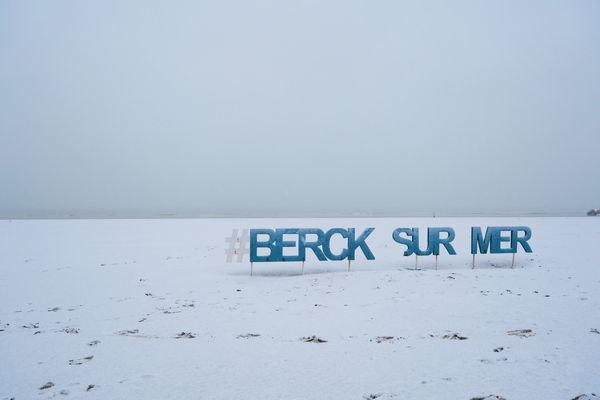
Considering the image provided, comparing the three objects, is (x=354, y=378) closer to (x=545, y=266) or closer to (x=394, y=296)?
(x=394, y=296)

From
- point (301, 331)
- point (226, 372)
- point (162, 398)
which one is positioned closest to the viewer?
point (162, 398)

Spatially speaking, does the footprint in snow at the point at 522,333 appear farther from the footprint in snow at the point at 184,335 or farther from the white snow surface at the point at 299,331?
the footprint in snow at the point at 184,335

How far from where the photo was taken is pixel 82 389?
447cm

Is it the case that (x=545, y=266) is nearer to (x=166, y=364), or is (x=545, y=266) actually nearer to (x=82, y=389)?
(x=166, y=364)

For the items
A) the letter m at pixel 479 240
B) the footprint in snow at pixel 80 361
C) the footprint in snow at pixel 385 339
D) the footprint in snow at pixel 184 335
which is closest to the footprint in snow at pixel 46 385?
the footprint in snow at pixel 80 361

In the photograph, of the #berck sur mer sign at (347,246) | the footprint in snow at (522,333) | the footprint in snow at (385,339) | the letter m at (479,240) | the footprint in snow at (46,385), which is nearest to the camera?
the footprint in snow at (46,385)

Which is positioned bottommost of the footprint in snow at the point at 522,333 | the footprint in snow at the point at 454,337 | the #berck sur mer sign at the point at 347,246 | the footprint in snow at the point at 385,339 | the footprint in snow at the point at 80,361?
the footprint in snow at the point at 80,361

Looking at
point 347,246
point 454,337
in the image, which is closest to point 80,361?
point 454,337

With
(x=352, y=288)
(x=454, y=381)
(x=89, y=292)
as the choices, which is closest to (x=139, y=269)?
(x=89, y=292)

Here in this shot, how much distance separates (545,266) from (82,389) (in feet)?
44.9

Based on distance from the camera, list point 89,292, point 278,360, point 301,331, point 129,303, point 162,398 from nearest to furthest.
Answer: point 162,398, point 278,360, point 301,331, point 129,303, point 89,292

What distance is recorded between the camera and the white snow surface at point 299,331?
4.54 meters

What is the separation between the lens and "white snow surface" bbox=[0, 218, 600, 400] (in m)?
4.54

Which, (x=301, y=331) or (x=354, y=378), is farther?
(x=301, y=331)
